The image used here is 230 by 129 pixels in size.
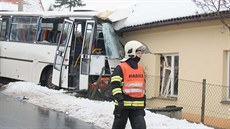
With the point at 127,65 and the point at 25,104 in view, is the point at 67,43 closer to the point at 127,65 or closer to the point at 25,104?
the point at 25,104

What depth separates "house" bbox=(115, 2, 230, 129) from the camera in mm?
11727

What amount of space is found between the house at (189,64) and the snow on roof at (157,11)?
0.33ft

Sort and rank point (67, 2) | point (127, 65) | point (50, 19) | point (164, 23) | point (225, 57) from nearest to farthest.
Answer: point (127, 65), point (225, 57), point (164, 23), point (50, 19), point (67, 2)

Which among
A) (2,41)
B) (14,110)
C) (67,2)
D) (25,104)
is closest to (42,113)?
(14,110)

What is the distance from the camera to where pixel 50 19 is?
17.0 m

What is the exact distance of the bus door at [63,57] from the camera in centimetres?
1554

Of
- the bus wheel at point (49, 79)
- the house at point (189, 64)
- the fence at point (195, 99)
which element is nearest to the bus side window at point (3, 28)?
the bus wheel at point (49, 79)

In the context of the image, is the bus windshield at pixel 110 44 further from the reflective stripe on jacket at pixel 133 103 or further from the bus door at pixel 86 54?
the reflective stripe on jacket at pixel 133 103

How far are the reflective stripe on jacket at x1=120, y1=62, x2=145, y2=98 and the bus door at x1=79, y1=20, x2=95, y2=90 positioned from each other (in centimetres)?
825

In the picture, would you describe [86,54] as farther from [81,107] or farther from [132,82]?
[132,82]

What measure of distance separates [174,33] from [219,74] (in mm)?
2457

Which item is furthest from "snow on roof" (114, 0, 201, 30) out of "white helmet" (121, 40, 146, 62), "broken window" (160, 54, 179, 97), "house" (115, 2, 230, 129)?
"white helmet" (121, 40, 146, 62)

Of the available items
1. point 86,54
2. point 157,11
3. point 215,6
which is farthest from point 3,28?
point 215,6

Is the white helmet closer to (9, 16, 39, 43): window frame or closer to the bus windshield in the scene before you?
the bus windshield
